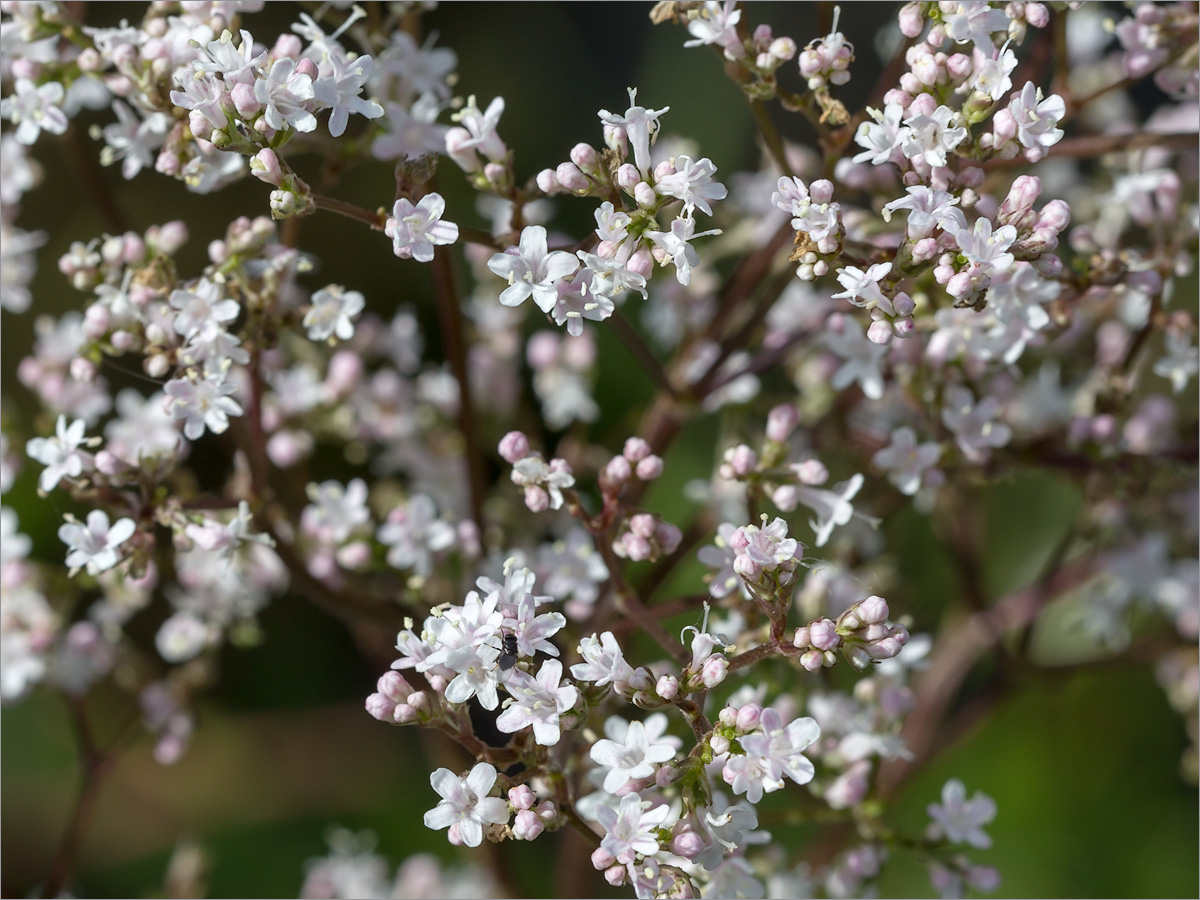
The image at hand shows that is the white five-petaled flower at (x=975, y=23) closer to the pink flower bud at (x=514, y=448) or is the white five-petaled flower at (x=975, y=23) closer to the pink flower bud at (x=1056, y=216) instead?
the pink flower bud at (x=1056, y=216)

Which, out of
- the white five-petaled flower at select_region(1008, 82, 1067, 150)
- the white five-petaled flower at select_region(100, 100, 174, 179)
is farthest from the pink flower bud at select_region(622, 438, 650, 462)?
the white five-petaled flower at select_region(100, 100, 174, 179)

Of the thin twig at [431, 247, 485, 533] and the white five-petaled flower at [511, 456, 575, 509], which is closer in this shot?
the white five-petaled flower at [511, 456, 575, 509]

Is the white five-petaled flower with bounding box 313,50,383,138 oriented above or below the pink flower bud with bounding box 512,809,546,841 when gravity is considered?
above

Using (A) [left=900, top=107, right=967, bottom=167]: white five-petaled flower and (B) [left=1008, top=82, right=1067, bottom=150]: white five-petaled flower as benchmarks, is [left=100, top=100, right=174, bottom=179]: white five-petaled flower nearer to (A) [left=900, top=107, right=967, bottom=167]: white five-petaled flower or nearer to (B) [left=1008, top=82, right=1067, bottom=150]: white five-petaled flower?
(A) [left=900, top=107, right=967, bottom=167]: white five-petaled flower

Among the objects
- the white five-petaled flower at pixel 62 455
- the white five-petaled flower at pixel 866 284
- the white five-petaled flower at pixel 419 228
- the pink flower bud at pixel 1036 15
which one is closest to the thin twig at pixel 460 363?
the white five-petaled flower at pixel 419 228

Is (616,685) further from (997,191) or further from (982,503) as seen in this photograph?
(982,503)

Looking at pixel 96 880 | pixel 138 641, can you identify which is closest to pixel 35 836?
pixel 96 880
